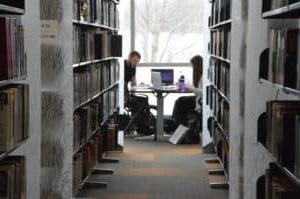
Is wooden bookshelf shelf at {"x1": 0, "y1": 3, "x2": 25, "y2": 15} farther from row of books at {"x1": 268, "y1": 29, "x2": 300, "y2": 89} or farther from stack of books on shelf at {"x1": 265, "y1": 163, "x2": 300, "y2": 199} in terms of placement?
stack of books on shelf at {"x1": 265, "y1": 163, "x2": 300, "y2": 199}

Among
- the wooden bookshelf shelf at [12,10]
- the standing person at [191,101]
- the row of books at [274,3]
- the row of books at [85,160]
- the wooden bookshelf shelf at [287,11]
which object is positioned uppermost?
the row of books at [274,3]

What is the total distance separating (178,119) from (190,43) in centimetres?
175

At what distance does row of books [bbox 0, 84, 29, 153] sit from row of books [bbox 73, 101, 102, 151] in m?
1.49

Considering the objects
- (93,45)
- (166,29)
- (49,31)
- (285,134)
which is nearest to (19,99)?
(49,31)

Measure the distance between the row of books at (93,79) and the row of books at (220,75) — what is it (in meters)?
1.15

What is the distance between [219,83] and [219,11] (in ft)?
2.39

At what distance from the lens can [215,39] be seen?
615cm

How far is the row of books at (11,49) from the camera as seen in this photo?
267 centimetres

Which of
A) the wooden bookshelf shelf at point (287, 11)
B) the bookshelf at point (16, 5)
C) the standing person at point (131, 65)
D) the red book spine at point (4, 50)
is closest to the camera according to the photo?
the wooden bookshelf shelf at point (287, 11)

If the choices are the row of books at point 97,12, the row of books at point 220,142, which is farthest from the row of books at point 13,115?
the row of books at point 220,142

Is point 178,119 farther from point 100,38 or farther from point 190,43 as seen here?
point 100,38

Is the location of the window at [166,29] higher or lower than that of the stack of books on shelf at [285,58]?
higher

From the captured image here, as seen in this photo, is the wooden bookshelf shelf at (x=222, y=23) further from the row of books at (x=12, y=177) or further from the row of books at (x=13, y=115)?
the row of books at (x=12, y=177)

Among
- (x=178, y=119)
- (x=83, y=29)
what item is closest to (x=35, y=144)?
(x=83, y=29)
